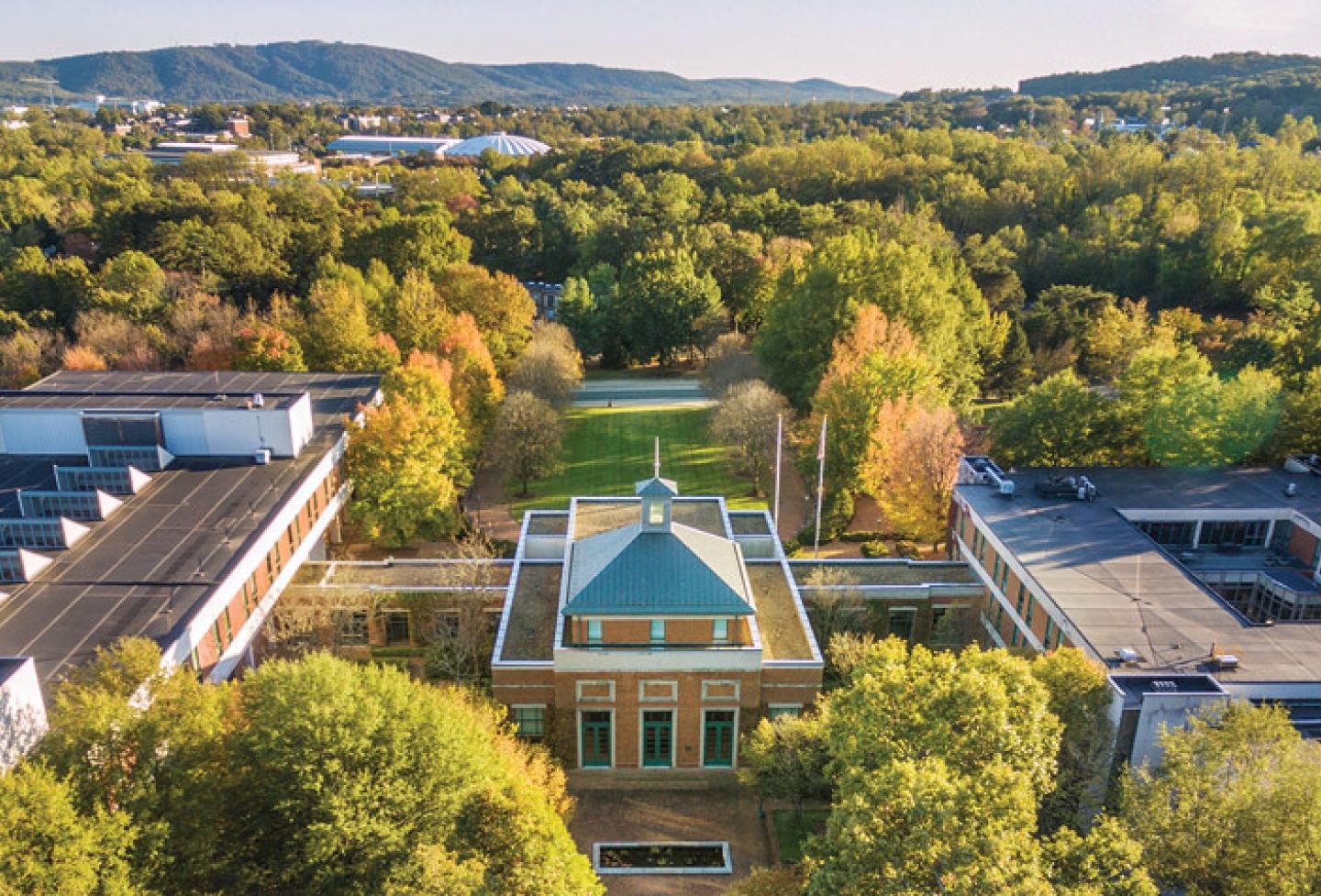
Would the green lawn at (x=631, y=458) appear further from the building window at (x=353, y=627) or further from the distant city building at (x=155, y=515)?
the building window at (x=353, y=627)

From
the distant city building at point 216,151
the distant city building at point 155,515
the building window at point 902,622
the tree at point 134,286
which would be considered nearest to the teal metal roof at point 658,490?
the building window at point 902,622

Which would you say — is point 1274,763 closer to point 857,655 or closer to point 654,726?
point 857,655

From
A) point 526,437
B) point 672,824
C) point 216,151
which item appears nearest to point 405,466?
point 526,437

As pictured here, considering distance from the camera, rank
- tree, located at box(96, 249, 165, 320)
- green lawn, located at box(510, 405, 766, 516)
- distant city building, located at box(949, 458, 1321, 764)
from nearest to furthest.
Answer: distant city building, located at box(949, 458, 1321, 764)
green lawn, located at box(510, 405, 766, 516)
tree, located at box(96, 249, 165, 320)

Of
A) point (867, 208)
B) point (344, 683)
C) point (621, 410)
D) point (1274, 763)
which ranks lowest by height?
point (621, 410)

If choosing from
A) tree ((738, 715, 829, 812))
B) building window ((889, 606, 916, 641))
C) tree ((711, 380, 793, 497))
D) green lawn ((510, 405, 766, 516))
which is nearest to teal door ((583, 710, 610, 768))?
tree ((738, 715, 829, 812))

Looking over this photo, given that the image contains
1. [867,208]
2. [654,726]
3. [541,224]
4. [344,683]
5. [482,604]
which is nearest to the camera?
[344,683]

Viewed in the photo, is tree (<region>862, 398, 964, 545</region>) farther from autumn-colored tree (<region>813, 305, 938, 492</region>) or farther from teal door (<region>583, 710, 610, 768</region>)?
teal door (<region>583, 710, 610, 768</region>)

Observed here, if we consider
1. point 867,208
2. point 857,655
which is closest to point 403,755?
point 857,655
